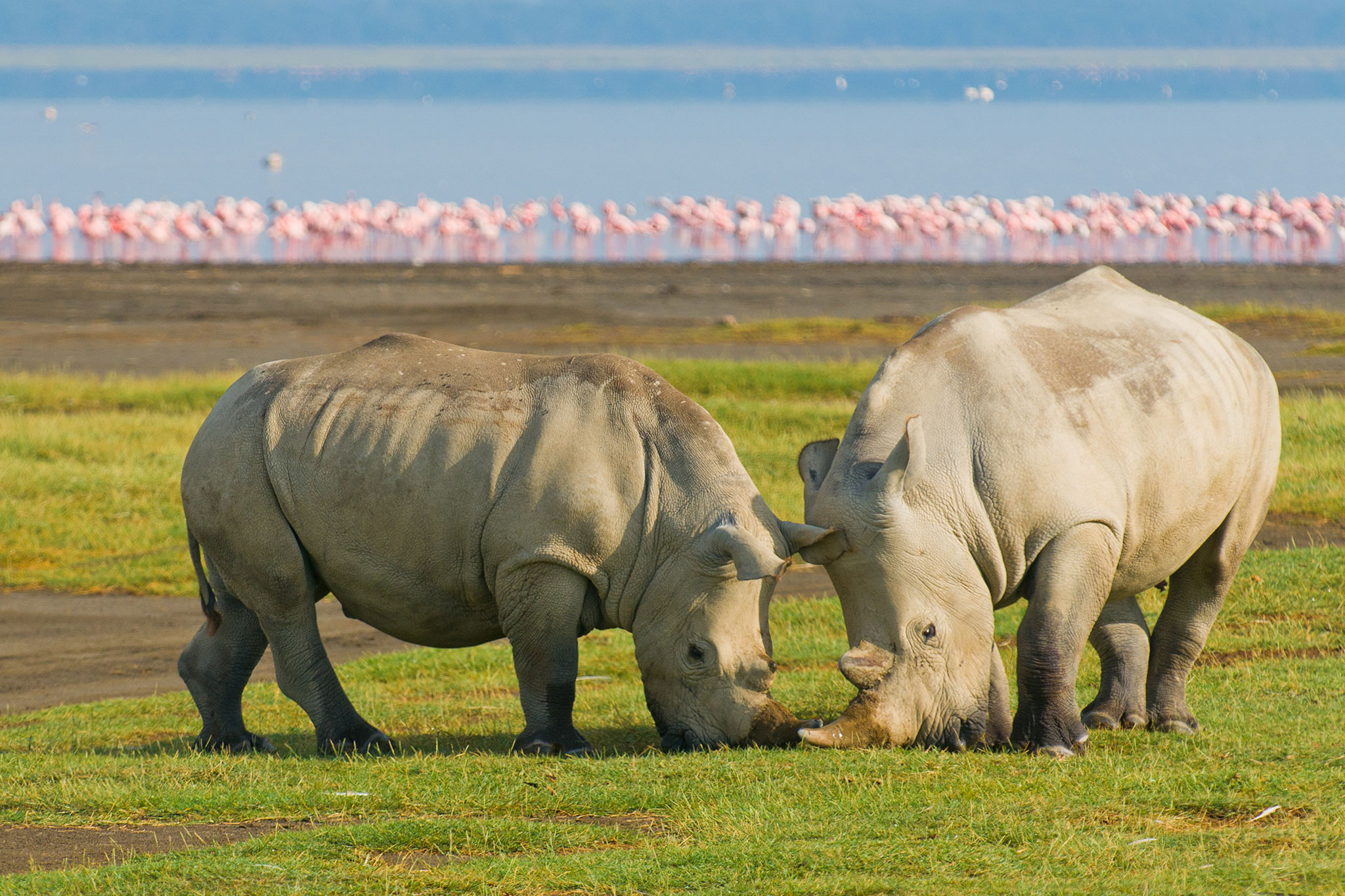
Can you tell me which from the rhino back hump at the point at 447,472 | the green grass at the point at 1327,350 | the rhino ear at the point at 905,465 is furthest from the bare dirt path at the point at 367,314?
the rhino ear at the point at 905,465

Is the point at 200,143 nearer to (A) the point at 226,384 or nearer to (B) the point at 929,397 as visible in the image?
(A) the point at 226,384

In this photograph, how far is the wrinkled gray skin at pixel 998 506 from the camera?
293 inches

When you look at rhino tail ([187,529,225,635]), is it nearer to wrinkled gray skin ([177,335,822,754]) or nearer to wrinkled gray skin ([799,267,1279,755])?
wrinkled gray skin ([177,335,822,754])

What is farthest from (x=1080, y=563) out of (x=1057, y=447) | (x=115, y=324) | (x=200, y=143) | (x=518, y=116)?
(x=518, y=116)

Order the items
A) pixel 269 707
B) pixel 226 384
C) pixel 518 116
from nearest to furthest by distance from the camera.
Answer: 1. pixel 269 707
2. pixel 226 384
3. pixel 518 116

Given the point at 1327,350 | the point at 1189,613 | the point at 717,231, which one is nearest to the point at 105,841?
the point at 1189,613

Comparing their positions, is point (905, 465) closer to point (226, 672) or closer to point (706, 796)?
point (706, 796)

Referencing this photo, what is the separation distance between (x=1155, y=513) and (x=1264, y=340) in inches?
928

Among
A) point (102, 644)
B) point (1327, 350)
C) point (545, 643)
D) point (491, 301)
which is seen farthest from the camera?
point (491, 301)

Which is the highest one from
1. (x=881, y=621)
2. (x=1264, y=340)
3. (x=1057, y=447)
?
(x=1057, y=447)

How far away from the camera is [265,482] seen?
27.7 feet

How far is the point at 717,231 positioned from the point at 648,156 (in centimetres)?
5822

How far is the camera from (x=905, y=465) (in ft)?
24.2

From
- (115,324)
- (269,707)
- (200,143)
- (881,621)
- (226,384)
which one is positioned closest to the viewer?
(881,621)
